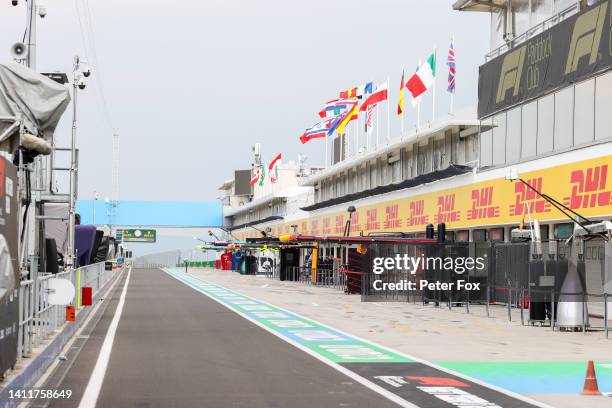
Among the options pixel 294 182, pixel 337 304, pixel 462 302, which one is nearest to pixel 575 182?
pixel 462 302

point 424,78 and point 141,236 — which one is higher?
point 424,78

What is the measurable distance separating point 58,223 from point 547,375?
21553 mm

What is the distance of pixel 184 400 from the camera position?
11688 mm

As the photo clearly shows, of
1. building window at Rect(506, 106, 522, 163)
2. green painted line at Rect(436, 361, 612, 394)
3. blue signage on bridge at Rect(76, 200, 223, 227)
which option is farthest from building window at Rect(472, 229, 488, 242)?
blue signage on bridge at Rect(76, 200, 223, 227)

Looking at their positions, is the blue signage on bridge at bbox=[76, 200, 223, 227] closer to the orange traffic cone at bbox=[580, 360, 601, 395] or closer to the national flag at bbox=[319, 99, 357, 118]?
the national flag at bbox=[319, 99, 357, 118]

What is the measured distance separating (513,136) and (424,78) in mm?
8650

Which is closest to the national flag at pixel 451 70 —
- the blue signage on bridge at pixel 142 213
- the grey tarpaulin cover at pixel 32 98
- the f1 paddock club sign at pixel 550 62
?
the f1 paddock club sign at pixel 550 62

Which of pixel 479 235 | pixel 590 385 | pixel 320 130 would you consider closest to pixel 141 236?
pixel 320 130

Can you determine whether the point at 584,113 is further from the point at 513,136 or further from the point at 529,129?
the point at 513,136

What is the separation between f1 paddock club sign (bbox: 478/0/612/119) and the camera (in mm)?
30781

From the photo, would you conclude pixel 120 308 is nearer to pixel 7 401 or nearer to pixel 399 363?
pixel 399 363

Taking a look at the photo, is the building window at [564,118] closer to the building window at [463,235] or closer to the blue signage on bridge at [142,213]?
the building window at [463,235]

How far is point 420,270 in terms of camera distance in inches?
1361

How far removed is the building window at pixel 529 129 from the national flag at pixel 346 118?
24.0 meters
